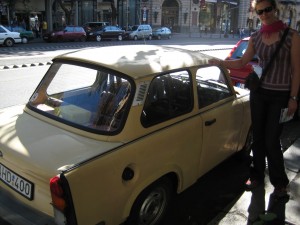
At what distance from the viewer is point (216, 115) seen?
353 centimetres

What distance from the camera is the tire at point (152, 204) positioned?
2832 mm

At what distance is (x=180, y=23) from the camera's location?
A: 5541 cm

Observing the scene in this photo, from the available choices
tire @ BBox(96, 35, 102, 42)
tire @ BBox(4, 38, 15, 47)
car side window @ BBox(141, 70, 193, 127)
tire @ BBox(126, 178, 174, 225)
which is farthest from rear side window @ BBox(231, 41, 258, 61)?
tire @ BBox(96, 35, 102, 42)

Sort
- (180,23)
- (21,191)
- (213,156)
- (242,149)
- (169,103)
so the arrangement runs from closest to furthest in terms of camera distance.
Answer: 1. (21,191)
2. (169,103)
3. (213,156)
4. (242,149)
5. (180,23)

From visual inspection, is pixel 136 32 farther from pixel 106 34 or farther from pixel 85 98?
pixel 85 98

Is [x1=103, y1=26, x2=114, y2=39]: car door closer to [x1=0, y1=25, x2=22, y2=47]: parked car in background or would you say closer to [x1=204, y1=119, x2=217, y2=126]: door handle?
[x1=0, y1=25, x2=22, y2=47]: parked car in background

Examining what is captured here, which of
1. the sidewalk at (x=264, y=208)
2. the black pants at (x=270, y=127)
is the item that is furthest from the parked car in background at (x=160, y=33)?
the black pants at (x=270, y=127)

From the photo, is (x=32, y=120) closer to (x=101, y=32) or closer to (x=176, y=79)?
(x=176, y=79)

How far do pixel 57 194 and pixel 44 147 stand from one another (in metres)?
0.43

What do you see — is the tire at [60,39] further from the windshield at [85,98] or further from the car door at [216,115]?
the car door at [216,115]

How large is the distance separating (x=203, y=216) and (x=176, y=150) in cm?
87

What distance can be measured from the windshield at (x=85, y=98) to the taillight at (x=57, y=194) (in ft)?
1.98

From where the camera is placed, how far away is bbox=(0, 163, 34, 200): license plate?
2.49 m

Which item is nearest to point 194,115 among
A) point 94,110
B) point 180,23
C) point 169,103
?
point 169,103
